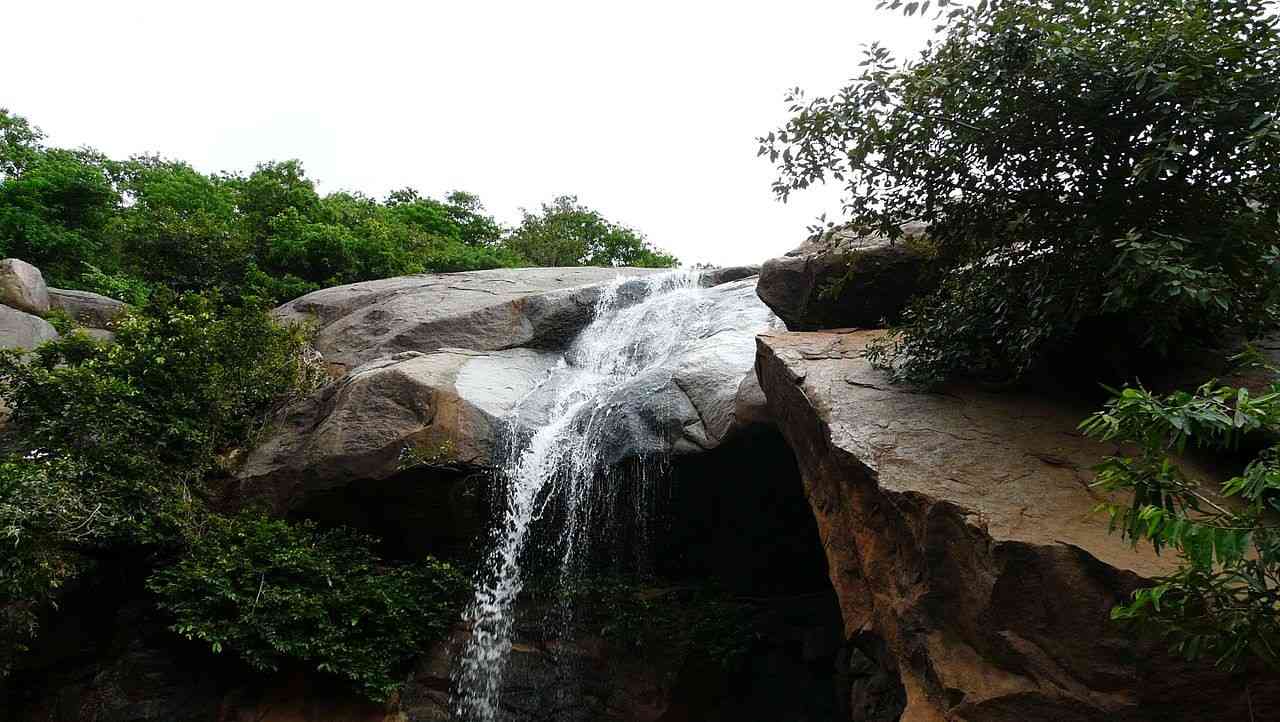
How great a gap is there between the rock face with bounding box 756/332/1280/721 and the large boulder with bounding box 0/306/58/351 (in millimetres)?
13085

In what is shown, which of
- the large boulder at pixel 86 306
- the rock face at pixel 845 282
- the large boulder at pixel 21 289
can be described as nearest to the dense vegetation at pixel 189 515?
the rock face at pixel 845 282

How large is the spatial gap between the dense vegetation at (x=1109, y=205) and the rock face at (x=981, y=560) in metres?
0.27

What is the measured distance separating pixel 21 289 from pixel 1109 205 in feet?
59.0

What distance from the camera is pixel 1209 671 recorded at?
425 cm

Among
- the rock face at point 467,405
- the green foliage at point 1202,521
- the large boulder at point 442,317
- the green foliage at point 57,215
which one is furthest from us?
the green foliage at point 57,215

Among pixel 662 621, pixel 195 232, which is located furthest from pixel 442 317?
pixel 195 232

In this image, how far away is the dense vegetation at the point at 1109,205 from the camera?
11.9ft

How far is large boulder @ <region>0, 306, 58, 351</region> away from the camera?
514 inches

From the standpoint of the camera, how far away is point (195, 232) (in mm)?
17562

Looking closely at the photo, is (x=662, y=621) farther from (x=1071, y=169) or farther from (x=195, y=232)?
A: (x=195, y=232)

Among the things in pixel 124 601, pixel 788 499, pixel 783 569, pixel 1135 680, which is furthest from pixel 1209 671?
pixel 124 601

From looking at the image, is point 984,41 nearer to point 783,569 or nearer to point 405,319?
point 783,569

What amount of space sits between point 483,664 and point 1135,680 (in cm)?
652

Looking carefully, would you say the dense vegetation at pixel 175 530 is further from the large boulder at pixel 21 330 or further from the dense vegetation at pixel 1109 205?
the dense vegetation at pixel 1109 205
